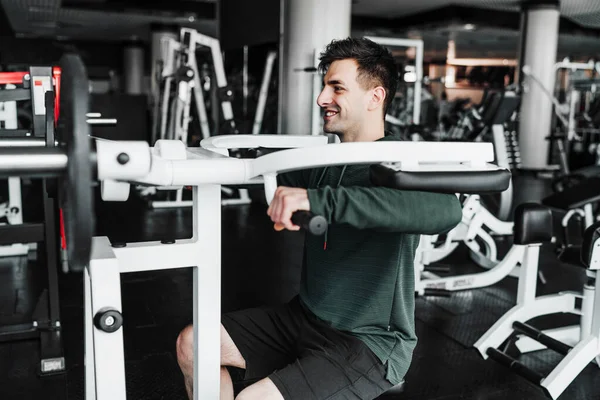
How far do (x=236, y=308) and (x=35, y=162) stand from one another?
2.19 meters

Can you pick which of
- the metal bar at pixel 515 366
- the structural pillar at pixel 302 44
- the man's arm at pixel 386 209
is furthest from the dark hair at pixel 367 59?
the structural pillar at pixel 302 44

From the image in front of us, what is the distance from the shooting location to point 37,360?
231cm

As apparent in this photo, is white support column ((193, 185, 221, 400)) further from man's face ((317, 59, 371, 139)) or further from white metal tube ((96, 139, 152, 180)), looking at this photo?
man's face ((317, 59, 371, 139))

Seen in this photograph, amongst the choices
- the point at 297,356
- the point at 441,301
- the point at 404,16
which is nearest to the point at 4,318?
the point at 297,356

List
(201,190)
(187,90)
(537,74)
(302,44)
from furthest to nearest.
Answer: (537,74) < (302,44) < (187,90) < (201,190)

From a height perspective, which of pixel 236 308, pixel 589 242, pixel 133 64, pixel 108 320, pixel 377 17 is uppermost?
pixel 377 17

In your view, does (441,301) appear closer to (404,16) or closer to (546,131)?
(546,131)

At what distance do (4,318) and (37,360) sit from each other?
0.58 m

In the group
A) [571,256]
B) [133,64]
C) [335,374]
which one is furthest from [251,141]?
[133,64]

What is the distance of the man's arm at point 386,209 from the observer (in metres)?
1.02

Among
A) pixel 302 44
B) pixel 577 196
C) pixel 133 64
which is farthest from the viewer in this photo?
pixel 133 64

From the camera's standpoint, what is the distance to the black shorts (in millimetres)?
1217

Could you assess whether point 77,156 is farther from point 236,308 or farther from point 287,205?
point 236,308

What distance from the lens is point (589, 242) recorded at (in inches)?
86.2
